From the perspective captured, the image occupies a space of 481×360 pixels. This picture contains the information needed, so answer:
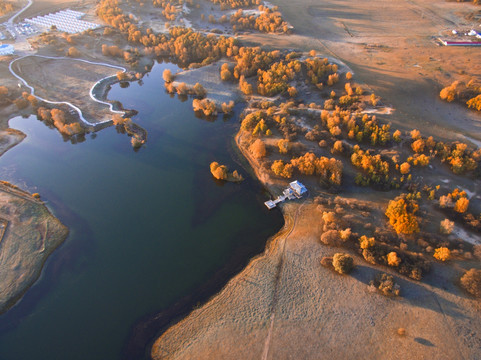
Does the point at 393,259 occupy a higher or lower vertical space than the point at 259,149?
higher

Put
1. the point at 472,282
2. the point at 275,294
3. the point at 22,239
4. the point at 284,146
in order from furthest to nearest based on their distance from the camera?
the point at 284,146
the point at 22,239
the point at 275,294
the point at 472,282

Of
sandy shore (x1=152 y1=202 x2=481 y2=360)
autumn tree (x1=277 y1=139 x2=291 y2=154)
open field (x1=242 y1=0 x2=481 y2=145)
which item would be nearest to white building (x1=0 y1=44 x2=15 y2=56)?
open field (x1=242 y1=0 x2=481 y2=145)

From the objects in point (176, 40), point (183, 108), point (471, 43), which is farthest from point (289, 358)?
point (471, 43)

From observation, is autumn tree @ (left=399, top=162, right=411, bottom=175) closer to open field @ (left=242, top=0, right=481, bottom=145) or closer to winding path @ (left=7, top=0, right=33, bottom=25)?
open field @ (left=242, top=0, right=481, bottom=145)

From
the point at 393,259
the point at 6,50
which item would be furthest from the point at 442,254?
the point at 6,50

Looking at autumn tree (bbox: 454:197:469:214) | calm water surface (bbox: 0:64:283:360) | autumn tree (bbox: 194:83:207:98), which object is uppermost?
autumn tree (bbox: 454:197:469:214)

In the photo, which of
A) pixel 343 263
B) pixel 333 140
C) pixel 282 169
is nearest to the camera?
pixel 343 263

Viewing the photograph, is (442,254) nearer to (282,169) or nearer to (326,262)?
(326,262)

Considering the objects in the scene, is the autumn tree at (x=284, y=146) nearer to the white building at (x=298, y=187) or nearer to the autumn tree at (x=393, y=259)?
the white building at (x=298, y=187)
